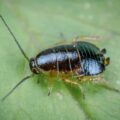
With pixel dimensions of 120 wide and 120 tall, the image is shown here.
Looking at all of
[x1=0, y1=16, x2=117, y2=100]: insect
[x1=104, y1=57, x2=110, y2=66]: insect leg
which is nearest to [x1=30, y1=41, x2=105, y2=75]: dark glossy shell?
[x1=0, y1=16, x2=117, y2=100]: insect

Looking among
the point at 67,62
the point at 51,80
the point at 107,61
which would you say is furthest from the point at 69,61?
the point at 107,61

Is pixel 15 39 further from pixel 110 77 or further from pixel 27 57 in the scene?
pixel 110 77

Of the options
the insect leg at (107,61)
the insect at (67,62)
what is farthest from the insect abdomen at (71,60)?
the insect leg at (107,61)

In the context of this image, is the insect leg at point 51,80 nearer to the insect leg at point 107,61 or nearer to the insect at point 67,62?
the insect at point 67,62

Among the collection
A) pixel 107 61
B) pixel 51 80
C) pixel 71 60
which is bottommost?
pixel 107 61

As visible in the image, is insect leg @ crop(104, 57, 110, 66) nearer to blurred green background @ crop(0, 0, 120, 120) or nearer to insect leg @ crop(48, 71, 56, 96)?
blurred green background @ crop(0, 0, 120, 120)

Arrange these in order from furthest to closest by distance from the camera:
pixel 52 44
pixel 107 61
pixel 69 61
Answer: pixel 52 44, pixel 107 61, pixel 69 61

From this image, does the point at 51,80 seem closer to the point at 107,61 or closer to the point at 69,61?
the point at 69,61
